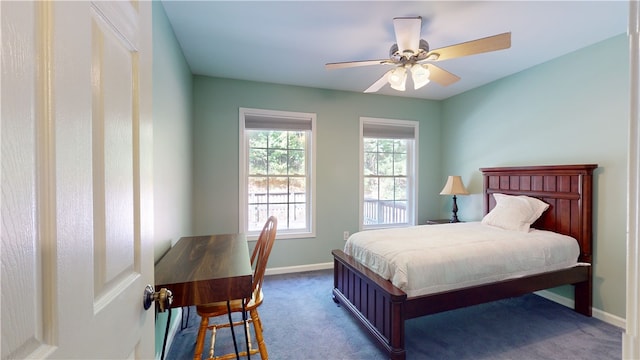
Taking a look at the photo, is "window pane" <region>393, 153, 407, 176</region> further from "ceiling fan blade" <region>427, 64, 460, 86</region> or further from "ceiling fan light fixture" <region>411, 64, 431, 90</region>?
"ceiling fan light fixture" <region>411, 64, 431, 90</region>

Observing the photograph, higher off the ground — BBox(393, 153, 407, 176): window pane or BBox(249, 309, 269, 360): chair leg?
BBox(393, 153, 407, 176): window pane

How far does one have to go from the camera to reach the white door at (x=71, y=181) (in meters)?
0.36

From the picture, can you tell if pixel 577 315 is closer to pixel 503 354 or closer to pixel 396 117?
pixel 503 354

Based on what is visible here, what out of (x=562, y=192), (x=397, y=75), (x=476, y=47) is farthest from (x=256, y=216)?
(x=562, y=192)

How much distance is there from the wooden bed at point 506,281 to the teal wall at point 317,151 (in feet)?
3.35

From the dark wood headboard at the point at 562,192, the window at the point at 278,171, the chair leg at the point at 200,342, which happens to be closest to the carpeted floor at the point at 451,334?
the chair leg at the point at 200,342

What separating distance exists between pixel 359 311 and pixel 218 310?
45.8 inches

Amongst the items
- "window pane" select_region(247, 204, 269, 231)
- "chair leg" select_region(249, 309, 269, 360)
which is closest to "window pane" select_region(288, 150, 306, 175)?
"window pane" select_region(247, 204, 269, 231)

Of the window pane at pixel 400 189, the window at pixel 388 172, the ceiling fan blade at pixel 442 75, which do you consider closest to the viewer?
the ceiling fan blade at pixel 442 75

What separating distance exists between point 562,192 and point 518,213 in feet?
1.37

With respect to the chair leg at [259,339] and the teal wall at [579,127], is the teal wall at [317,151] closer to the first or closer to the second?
the teal wall at [579,127]

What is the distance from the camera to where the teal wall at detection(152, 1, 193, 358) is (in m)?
1.74

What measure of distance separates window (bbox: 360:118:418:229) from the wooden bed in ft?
4.02

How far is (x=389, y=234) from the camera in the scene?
8.21 ft
